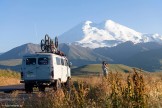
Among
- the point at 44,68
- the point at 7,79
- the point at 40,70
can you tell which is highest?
the point at 44,68

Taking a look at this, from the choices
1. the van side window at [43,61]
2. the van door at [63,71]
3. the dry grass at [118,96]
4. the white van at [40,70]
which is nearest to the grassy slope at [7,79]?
the van door at [63,71]

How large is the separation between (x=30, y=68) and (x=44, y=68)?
0.86m

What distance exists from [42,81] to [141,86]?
18.1 m

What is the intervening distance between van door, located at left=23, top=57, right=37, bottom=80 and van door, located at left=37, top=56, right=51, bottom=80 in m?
0.25

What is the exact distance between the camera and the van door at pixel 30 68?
93.9 feet

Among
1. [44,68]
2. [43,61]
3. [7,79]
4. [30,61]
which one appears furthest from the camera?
[7,79]

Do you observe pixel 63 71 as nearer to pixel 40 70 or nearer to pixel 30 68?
pixel 40 70

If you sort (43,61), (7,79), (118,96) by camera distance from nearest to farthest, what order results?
(118,96)
(43,61)
(7,79)

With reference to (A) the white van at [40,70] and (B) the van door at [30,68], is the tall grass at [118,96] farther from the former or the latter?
(B) the van door at [30,68]

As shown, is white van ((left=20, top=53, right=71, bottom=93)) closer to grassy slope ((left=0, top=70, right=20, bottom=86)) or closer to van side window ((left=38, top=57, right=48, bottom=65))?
van side window ((left=38, top=57, right=48, bottom=65))

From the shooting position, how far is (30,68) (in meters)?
28.7

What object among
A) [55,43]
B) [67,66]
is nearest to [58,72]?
[67,66]

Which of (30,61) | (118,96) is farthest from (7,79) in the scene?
(118,96)

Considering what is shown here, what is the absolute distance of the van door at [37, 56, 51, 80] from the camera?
2844 cm
